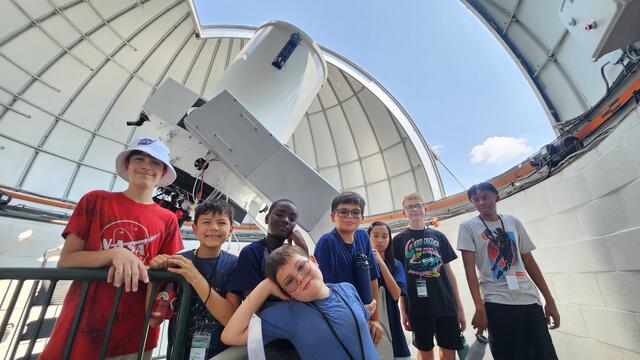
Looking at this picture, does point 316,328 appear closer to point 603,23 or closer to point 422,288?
point 422,288

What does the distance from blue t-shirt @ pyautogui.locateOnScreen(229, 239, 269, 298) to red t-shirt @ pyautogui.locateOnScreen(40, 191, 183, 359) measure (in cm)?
41

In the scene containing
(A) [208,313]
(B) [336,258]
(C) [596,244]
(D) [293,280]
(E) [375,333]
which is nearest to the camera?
(D) [293,280]

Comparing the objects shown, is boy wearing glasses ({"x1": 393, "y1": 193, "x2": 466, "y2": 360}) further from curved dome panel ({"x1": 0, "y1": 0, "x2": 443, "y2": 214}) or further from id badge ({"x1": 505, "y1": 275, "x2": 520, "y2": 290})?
curved dome panel ({"x1": 0, "y1": 0, "x2": 443, "y2": 214})

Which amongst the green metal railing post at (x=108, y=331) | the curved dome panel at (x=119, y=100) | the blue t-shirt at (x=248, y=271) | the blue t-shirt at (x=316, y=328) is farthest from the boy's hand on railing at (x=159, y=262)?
the curved dome panel at (x=119, y=100)

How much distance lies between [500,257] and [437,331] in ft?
2.61

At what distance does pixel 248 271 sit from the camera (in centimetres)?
136

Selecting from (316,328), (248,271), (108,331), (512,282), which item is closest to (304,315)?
(316,328)

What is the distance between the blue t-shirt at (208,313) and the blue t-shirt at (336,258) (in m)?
0.53

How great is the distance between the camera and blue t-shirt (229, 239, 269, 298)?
4.32 ft

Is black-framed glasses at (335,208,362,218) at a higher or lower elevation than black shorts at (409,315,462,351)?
higher

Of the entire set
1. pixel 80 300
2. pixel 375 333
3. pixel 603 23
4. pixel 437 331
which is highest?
pixel 603 23

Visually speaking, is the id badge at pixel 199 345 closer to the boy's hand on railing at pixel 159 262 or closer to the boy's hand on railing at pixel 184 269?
the boy's hand on railing at pixel 184 269

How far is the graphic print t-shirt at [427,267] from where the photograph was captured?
218cm

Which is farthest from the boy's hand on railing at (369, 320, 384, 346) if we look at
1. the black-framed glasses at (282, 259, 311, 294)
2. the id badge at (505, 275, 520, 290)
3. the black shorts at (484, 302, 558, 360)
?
the id badge at (505, 275, 520, 290)
